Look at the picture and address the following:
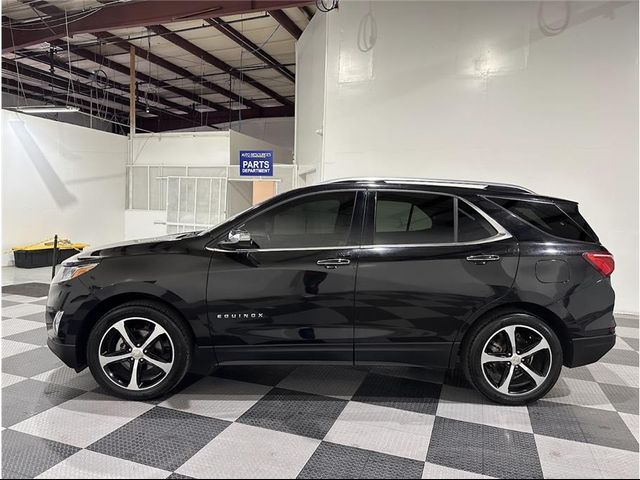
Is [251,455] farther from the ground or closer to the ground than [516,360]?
closer to the ground

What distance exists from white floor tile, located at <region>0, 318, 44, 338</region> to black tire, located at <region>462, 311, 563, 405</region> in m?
4.21

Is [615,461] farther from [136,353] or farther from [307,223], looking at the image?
[136,353]

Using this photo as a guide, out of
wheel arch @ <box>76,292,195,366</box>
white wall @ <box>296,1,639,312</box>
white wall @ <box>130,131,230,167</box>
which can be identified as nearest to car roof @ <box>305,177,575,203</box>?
wheel arch @ <box>76,292,195,366</box>

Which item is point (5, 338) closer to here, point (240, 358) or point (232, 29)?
point (240, 358)

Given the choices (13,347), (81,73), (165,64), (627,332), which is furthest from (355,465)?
(81,73)

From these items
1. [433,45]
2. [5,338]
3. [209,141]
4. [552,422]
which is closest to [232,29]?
[209,141]

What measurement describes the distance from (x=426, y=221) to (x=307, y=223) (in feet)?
2.64

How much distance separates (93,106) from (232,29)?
10736 mm

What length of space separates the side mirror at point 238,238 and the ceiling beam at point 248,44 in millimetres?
7546

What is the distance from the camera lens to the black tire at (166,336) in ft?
9.16

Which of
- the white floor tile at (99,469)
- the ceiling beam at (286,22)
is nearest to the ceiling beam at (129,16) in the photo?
the ceiling beam at (286,22)

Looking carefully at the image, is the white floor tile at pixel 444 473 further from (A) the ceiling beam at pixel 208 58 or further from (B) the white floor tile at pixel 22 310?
(A) the ceiling beam at pixel 208 58

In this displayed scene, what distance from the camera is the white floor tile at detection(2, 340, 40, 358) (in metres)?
3.67

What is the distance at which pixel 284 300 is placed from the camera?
2771mm
